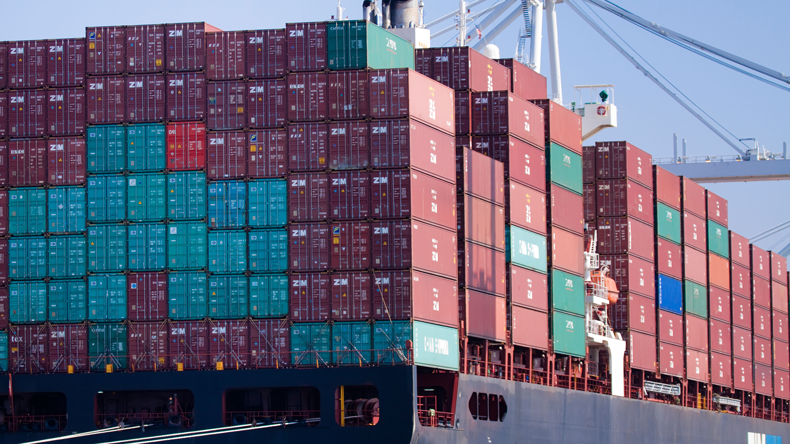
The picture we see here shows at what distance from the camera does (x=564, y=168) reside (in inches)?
1999

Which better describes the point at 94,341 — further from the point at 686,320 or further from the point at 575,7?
the point at 575,7

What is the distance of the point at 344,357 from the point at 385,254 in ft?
11.8

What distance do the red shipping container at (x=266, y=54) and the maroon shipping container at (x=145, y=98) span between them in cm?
328

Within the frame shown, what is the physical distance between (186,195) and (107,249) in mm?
3310

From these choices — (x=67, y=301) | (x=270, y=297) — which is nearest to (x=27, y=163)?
(x=67, y=301)

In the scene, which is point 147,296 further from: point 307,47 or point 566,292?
point 566,292

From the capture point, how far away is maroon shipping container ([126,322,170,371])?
39750 millimetres

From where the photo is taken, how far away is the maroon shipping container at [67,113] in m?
42.1

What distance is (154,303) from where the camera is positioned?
40.1 meters

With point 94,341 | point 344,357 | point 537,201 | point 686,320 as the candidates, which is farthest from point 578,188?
point 94,341

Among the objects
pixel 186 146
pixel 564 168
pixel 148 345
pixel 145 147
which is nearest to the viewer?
pixel 148 345

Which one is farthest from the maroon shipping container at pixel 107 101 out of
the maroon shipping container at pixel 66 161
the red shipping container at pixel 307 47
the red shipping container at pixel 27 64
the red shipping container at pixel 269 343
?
the red shipping container at pixel 269 343

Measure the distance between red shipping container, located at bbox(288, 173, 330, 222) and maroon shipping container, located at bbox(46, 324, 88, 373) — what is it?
8.30 m

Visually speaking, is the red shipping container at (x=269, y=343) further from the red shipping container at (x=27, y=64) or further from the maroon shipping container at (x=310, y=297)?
the red shipping container at (x=27, y=64)
